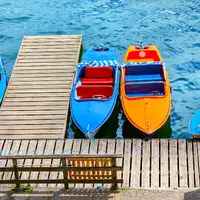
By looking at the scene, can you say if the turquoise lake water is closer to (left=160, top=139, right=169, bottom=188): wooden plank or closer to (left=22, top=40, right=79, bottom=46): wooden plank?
(left=22, top=40, right=79, bottom=46): wooden plank

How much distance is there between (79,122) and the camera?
15.1 metres

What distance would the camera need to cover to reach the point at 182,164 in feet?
42.8

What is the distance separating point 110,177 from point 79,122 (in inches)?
173

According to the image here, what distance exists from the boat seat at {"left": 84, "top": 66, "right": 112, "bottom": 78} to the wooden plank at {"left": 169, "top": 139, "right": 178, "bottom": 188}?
204 inches

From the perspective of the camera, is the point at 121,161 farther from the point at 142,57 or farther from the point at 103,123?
the point at 142,57

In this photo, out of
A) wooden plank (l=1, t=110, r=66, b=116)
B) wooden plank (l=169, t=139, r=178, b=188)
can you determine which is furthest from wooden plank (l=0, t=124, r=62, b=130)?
wooden plank (l=169, t=139, r=178, b=188)

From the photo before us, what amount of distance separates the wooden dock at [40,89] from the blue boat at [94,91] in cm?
64

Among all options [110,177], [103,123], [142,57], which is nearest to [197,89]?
[142,57]

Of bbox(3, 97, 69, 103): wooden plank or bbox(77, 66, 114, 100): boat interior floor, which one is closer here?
bbox(77, 66, 114, 100): boat interior floor

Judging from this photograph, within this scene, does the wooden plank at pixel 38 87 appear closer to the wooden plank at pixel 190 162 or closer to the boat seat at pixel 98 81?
the boat seat at pixel 98 81

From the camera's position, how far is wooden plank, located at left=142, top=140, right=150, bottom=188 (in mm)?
12477

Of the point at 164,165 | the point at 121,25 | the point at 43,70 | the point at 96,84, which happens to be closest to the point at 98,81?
the point at 96,84

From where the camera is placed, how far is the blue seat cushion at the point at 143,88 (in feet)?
54.7

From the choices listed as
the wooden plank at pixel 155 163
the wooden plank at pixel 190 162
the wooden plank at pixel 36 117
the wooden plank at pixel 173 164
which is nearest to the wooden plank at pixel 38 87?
the wooden plank at pixel 36 117
